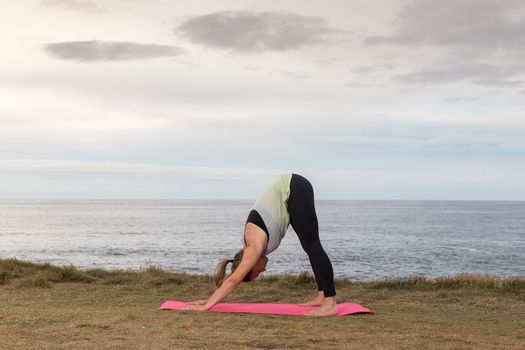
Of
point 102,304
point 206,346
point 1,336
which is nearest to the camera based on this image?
point 206,346

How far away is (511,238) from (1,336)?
68.0 m

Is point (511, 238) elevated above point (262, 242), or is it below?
below

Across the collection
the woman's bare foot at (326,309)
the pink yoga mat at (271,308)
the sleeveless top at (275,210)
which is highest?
the sleeveless top at (275,210)

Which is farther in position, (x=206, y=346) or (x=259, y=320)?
(x=259, y=320)

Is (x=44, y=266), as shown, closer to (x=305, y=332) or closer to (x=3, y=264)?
(x=3, y=264)

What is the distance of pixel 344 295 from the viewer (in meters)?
10.4

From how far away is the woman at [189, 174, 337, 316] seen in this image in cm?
776

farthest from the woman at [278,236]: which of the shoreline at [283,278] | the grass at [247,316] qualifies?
the shoreline at [283,278]

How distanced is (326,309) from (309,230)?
38.6 inches

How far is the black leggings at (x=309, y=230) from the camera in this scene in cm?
787

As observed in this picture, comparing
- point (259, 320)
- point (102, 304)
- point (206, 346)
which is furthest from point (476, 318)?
point (102, 304)

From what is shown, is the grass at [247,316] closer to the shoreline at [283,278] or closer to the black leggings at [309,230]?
→ the shoreline at [283,278]

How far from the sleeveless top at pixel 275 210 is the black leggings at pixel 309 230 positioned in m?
0.08

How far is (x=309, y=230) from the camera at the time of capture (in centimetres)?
788
